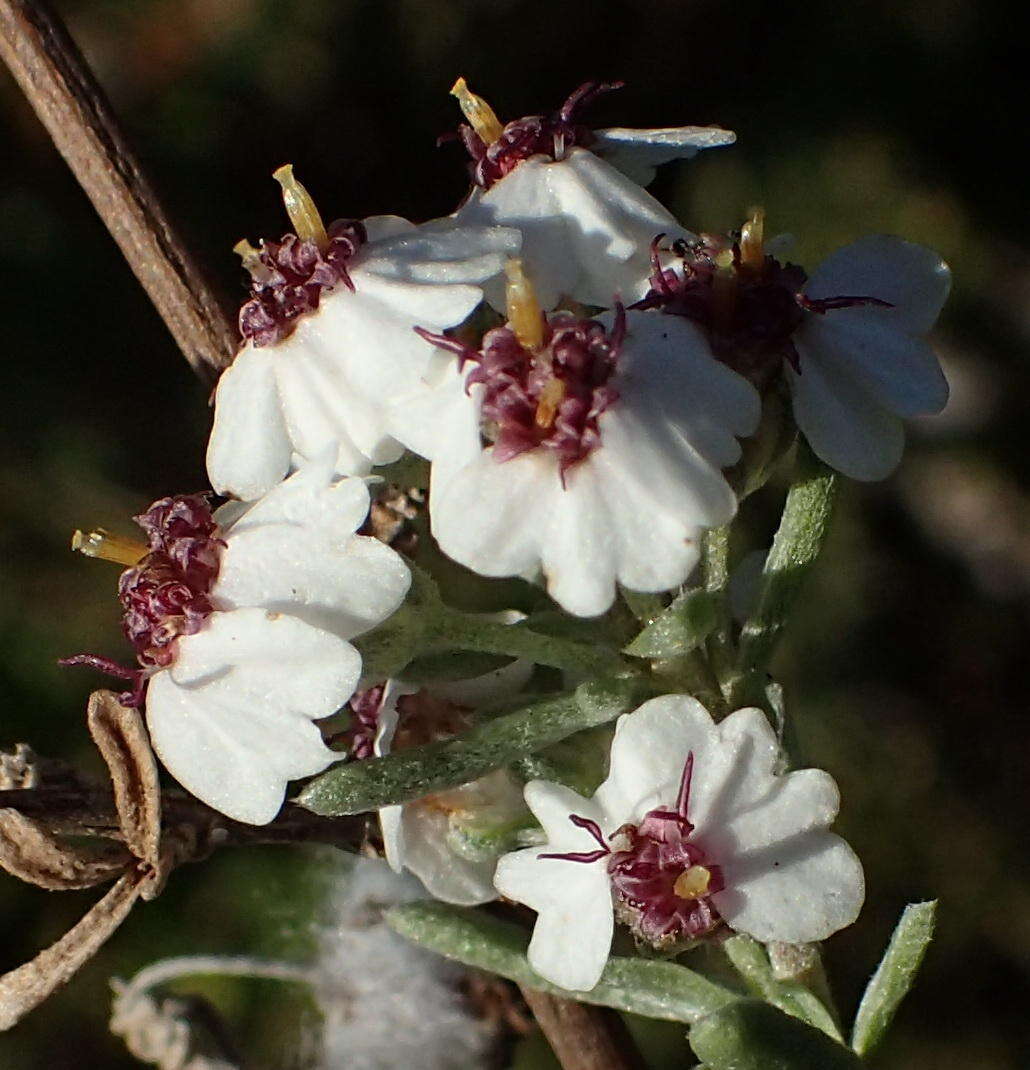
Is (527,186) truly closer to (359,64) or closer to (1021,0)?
(359,64)

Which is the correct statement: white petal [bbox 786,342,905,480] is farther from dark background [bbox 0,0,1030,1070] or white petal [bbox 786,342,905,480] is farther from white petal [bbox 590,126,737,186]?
dark background [bbox 0,0,1030,1070]

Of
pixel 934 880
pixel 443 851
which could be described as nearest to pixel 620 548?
pixel 443 851

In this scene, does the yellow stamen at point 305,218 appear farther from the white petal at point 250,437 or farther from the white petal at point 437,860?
the white petal at point 437,860

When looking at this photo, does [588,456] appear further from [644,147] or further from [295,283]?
[644,147]

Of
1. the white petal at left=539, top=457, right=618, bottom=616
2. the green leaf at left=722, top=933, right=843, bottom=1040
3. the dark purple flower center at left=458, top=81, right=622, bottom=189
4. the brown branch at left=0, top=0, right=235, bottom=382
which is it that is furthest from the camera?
the brown branch at left=0, top=0, right=235, bottom=382

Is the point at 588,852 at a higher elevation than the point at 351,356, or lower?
lower

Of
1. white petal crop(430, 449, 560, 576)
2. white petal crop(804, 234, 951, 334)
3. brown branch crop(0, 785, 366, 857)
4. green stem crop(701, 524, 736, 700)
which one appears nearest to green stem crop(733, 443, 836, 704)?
green stem crop(701, 524, 736, 700)

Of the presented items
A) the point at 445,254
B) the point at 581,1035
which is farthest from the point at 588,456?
the point at 581,1035
